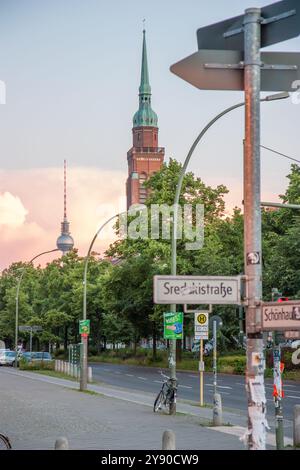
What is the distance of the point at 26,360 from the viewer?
67.7 m

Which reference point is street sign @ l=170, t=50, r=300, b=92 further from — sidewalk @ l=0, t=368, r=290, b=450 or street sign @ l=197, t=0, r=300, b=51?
sidewalk @ l=0, t=368, r=290, b=450

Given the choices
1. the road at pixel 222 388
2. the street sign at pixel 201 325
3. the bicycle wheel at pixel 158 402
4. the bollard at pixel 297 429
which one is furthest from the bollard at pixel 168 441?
the street sign at pixel 201 325

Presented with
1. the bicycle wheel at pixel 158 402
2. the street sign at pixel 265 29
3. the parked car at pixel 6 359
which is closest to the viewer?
the street sign at pixel 265 29

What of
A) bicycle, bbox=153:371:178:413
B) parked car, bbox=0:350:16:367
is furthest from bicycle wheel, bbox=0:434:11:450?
parked car, bbox=0:350:16:367

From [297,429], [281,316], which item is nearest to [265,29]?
[281,316]

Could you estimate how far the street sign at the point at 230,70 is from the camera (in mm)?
9133

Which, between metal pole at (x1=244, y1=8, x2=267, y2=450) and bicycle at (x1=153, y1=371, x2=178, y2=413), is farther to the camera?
bicycle at (x1=153, y1=371, x2=178, y2=413)

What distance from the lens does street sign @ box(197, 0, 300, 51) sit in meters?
8.81

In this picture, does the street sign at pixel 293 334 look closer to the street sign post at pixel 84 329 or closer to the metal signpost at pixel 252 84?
the metal signpost at pixel 252 84

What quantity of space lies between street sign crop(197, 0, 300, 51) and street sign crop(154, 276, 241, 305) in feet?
7.34

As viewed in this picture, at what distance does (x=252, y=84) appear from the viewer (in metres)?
9.18
